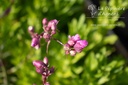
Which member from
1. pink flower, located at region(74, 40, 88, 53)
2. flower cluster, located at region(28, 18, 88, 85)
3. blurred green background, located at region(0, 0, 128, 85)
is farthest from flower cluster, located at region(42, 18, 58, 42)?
blurred green background, located at region(0, 0, 128, 85)

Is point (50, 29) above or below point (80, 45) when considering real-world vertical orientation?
above

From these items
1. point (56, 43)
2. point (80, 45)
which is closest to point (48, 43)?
point (80, 45)

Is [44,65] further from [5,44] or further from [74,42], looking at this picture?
[5,44]

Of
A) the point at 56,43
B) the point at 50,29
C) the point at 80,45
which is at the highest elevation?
the point at 56,43

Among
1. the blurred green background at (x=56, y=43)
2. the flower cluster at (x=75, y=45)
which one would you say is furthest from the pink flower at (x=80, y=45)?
the blurred green background at (x=56, y=43)

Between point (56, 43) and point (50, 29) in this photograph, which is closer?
point (50, 29)

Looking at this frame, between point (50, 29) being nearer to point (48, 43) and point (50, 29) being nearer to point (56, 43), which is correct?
point (48, 43)

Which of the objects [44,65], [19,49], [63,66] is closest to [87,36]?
[63,66]

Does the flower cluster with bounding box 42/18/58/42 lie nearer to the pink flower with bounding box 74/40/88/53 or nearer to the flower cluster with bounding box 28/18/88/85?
the flower cluster with bounding box 28/18/88/85
